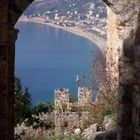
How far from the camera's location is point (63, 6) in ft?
149

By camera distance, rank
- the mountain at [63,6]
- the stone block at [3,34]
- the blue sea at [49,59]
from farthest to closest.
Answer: the mountain at [63,6], the blue sea at [49,59], the stone block at [3,34]

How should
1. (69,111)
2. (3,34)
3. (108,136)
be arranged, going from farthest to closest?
(69,111)
(108,136)
(3,34)

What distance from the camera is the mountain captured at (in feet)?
134

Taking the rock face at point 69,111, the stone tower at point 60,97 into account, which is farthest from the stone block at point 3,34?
the stone tower at point 60,97

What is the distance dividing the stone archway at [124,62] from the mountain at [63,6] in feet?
101

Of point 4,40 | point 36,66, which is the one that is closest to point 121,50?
point 4,40

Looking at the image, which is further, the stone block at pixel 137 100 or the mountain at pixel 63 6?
the mountain at pixel 63 6

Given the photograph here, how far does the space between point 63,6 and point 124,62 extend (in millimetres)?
39643

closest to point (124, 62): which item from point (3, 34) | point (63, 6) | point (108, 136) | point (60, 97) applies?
point (108, 136)

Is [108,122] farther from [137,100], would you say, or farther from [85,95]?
[137,100]

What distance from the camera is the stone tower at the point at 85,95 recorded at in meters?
15.3

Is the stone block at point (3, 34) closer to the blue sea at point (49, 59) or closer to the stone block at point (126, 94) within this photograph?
the stone block at point (126, 94)

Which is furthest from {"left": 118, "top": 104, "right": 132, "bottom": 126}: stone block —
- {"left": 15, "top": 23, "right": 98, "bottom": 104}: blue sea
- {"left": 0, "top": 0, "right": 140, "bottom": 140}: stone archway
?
{"left": 15, "top": 23, "right": 98, "bottom": 104}: blue sea

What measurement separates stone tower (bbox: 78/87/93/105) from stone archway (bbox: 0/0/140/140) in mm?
8587
